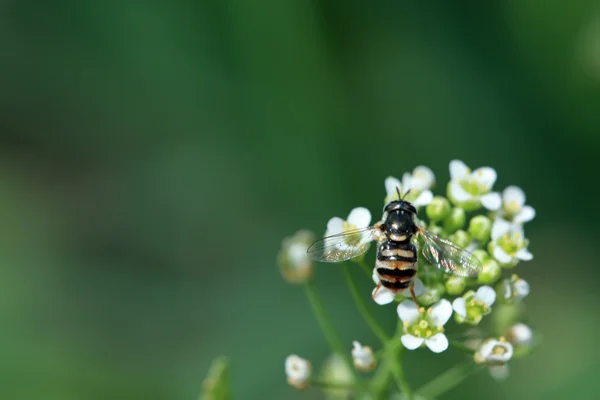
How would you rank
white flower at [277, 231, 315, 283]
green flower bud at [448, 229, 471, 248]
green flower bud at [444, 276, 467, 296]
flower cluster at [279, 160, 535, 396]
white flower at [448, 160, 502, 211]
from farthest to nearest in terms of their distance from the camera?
white flower at [277, 231, 315, 283] → white flower at [448, 160, 502, 211] → green flower bud at [448, 229, 471, 248] → green flower bud at [444, 276, 467, 296] → flower cluster at [279, 160, 535, 396]

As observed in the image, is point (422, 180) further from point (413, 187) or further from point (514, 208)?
point (514, 208)

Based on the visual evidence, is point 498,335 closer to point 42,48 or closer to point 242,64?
point 242,64

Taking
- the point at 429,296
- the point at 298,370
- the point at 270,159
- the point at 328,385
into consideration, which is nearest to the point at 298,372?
the point at 298,370

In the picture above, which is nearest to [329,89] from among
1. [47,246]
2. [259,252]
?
[259,252]

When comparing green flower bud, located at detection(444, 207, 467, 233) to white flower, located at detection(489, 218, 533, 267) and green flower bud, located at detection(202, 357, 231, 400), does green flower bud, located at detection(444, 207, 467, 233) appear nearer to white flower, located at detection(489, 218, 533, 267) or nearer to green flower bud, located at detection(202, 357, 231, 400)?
white flower, located at detection(489, 218, 533, 267)

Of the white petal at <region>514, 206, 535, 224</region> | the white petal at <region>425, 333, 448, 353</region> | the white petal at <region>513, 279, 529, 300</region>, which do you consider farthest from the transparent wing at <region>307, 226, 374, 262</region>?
the white petal at <region>514, 206, 535, 224</region>
